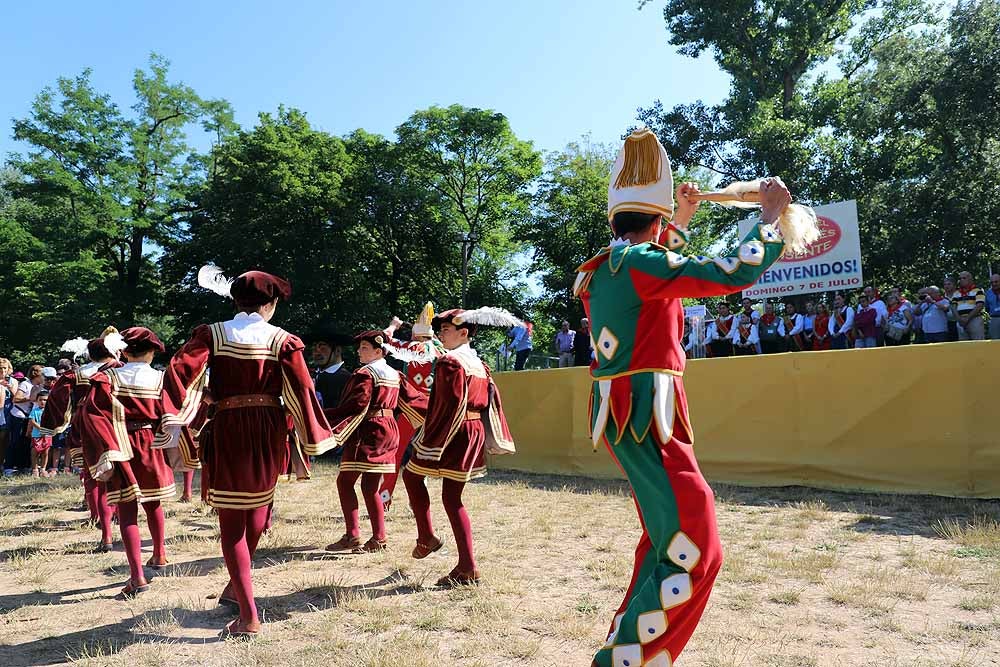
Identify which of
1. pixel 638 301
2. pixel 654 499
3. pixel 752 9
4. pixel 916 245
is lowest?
pixel 654 499

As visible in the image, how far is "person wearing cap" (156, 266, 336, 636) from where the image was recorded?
4398mm

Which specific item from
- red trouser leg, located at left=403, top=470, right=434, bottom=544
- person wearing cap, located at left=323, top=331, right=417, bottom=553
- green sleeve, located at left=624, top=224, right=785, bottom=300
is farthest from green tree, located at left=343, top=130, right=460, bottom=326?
green sleeve, located at left=624, top=224, right=785, bottom=300

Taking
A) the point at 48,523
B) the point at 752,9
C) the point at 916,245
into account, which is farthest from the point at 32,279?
the point at 916,245

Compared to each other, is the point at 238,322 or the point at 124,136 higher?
the point at 124,136

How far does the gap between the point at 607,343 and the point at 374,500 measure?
4.24 metres

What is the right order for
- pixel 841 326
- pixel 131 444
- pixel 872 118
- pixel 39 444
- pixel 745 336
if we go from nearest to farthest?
pixel 131 444 → pixel 841 326 → pixel 745 336 → pixel 39 444 → pixel 872 118

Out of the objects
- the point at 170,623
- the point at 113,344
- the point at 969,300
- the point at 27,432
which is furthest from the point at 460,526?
the point at 27,432

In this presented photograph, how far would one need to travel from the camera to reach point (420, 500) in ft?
18.5

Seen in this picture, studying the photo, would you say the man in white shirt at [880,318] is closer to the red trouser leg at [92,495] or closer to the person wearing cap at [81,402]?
the person wearing cap at [81,402]

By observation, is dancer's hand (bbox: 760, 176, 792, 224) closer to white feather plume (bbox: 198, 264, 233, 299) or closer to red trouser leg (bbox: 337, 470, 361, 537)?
white feather plume (bbox: 198, 264, 233, 299)

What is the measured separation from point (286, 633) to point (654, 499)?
8.90 ft

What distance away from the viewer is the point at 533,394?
41.8ft

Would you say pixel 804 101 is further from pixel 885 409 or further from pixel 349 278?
pixel 885 409

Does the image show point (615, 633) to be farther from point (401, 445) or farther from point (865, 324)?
point (865, 324)
